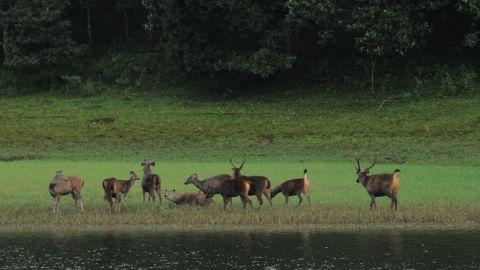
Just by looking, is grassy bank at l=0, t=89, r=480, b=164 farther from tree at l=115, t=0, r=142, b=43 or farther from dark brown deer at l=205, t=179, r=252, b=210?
dark brown deer at l=205, t=179, r=252, b=210

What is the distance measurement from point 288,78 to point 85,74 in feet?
45.3

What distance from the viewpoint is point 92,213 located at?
81.6 feet

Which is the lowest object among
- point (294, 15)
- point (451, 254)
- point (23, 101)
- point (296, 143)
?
point (451, 254)

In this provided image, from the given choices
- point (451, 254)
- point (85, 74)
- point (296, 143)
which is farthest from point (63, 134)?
point (451, 254)

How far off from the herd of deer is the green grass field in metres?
0.42

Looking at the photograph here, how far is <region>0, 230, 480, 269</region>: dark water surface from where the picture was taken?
735 inches

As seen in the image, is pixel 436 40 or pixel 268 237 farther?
pixel 436 40

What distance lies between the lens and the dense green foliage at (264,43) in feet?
164

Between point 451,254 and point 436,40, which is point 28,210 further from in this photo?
point 436,40

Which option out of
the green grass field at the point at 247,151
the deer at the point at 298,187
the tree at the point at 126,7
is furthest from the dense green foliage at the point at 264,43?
the deer at the point at 298,187

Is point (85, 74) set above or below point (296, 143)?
above

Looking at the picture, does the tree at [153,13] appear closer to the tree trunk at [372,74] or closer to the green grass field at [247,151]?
the green grass field at [247,151]

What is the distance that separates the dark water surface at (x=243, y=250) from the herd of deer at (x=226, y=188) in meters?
2.76

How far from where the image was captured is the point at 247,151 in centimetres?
4109
